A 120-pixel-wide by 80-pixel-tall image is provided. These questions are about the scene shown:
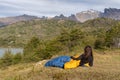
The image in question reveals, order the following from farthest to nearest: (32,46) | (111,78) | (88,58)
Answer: (32,46)
(88,58)
(111,78)

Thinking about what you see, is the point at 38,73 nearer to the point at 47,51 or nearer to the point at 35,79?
the point at 35,79

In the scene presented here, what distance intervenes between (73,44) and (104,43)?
24.2 feet

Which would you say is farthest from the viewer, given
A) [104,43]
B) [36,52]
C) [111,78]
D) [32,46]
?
[32,46]

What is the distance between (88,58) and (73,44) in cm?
5581

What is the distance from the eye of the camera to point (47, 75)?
12.9 meters

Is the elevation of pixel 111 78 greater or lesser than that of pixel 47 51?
greater

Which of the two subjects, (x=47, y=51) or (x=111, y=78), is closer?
(x=111, y=78)

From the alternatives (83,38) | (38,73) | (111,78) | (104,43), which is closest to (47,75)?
(38,73)

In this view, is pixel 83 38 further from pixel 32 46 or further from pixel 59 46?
pixel 32 46

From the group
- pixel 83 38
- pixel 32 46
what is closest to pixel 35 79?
pixel 83 38

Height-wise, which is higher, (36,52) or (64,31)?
(64,31)

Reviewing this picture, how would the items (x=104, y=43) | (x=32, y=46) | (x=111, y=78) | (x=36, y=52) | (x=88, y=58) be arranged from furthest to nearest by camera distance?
(x=32, y=46), (x=36, y=52), (x=104, y=43), (x=88, y=58), (x=111, y=78)

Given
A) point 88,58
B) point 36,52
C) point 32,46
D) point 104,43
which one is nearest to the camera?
point 88,58

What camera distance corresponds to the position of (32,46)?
285 feet
